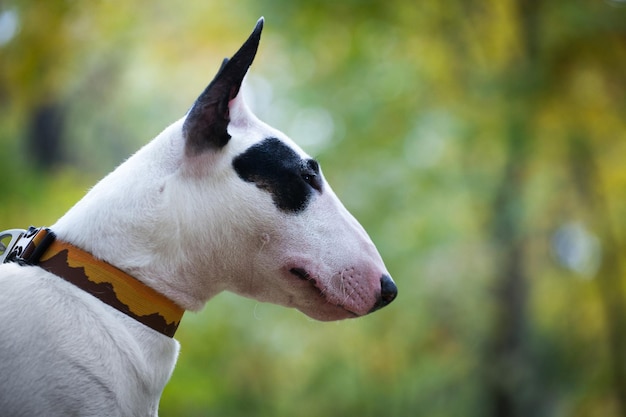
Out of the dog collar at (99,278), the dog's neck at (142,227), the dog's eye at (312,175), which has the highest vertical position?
the dog's eye at (312,175)

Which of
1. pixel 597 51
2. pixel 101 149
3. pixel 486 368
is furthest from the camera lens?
pixel 101 149

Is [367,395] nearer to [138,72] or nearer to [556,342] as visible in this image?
[556,342]

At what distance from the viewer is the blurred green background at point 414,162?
6.39 meters

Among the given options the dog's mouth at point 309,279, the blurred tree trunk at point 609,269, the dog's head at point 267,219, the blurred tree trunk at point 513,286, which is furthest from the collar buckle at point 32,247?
the blurred tree trunk at point 609,269

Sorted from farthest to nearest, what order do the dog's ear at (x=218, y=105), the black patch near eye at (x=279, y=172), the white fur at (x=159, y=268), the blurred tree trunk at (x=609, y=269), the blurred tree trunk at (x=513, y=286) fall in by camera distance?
the blurred tree trunk at (x=609, y=269) → the blurred tree trunk at (x=513, y=286) → the black patch near eye at (x=279, y=172) → the dog's ear at (x=218, y=105) → the white fur at (x=159, y=268)

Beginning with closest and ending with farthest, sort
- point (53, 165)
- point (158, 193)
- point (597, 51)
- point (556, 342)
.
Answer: point (158, 193) → point (597, 51) → point (53, 165) → point (556, 342)

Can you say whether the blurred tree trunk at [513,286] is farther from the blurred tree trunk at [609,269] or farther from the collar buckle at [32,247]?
the collar buckle at [32,247]

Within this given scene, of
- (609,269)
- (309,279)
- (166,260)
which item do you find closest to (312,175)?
(309,279)

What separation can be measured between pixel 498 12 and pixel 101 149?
5.46 m

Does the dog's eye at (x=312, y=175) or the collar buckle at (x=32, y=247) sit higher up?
the dog's eye at (x=312, y=175)

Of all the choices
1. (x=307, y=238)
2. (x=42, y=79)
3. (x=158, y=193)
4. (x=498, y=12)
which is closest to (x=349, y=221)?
(x=307, y=238)

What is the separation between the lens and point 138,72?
353 inches

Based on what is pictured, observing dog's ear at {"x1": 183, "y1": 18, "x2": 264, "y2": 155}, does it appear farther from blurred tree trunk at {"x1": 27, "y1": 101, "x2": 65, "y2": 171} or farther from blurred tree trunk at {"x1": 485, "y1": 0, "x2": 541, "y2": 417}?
blurred tree trunk at {"x1": 27, "y1": 101, "x2": 65, "y2": 171}

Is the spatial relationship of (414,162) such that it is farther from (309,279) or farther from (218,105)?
(218,105)
